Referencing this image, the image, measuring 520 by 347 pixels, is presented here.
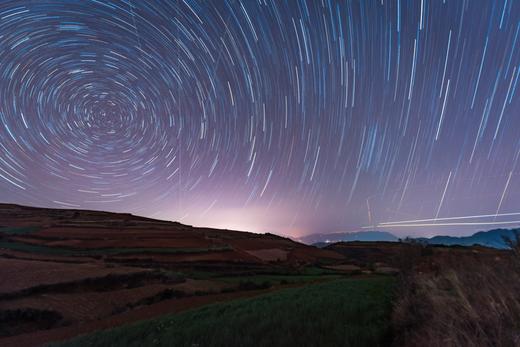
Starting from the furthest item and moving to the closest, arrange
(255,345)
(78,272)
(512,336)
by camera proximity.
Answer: (78,272)
(255,345)
(512,336)

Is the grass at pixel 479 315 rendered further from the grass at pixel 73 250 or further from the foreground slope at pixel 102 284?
the grass at pixel 73 250

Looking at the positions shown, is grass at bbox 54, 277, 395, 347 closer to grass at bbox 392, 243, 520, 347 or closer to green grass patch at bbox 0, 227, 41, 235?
grass at bbox 392, 243, 520, 347

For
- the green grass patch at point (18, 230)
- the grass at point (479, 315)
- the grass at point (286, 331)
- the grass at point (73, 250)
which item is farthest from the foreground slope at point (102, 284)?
the grass at point (479, 315)

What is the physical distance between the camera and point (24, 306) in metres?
19.0

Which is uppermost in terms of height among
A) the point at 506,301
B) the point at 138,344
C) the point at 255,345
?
the point at 506,301

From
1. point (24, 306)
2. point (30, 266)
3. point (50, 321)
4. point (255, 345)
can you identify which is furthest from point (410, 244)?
point (30, 266)

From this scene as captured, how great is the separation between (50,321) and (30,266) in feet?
36.7

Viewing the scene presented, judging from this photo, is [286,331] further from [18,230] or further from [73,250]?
[18,230]

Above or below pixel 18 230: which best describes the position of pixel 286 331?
below

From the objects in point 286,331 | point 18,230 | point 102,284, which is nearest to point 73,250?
point 18,230

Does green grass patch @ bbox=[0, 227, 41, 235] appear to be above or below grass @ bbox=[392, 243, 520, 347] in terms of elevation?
above

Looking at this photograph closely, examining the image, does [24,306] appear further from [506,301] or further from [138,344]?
[506,301]

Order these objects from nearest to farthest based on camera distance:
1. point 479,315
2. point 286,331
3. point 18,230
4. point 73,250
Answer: point 479,315 < point 286,331 < point 73,250 < point 18,230

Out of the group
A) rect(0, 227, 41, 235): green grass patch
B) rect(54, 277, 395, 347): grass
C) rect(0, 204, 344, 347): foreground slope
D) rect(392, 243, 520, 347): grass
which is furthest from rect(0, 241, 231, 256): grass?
rect(392, 243, 520, 347): grass
